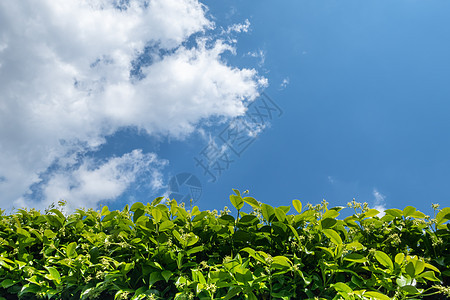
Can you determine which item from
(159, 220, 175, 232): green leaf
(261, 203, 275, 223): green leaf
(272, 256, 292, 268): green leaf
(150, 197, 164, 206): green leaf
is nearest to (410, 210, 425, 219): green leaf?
(261, 203, 275, 223): green leaf

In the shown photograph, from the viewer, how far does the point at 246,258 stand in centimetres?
289

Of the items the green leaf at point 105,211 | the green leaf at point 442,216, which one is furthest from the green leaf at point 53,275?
the green leaf at point 442,216

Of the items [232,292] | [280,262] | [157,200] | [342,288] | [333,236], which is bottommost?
[232,292]

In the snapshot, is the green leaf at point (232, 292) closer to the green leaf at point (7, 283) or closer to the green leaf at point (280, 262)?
the green leaf at point (280, 262)

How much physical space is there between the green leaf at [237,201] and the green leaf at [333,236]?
0.84 meters

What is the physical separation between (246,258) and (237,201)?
1.82 feet

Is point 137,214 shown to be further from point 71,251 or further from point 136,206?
point 71,251

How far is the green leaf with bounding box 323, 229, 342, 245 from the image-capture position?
272cm

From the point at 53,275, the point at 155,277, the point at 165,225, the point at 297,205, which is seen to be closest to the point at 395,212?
the point at 297,205

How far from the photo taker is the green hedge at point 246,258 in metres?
2.64

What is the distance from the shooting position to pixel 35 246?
3.87 meters

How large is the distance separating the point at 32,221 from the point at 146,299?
226 cm

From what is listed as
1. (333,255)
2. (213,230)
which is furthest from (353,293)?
(213,230)

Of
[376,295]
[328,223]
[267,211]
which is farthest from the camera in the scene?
[267,211]
